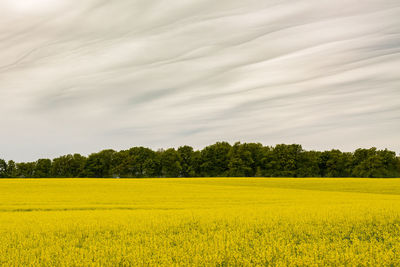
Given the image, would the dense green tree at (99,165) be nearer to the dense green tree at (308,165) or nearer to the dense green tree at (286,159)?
the dense green tree at (286,159)

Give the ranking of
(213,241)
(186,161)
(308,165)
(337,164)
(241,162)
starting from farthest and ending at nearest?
(186,161) < (337,164) < (308,165) < (241,162) < (213,241)

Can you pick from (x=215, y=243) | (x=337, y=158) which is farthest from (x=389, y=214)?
(x=337, y=158)

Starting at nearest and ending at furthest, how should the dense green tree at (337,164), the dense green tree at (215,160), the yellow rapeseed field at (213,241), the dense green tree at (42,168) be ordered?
the yellow rapeseed field at (213,241), the dense green tree at (337,164), the dense green tree at (215,160), the dense green tree at (42,168)

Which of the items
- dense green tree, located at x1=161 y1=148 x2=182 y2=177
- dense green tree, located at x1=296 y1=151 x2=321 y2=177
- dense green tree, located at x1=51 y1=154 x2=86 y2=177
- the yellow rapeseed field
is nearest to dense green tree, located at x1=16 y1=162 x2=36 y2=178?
dense green tree, located at x1=51 y1=154 x2=86 y2=177

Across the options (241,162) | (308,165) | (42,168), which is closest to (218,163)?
(241,162)

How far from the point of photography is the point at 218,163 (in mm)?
99062

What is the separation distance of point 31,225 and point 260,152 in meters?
89.2

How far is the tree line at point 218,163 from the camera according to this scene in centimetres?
9056

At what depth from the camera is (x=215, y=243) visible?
30.7 ft

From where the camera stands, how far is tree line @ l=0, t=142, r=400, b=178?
3565 inches

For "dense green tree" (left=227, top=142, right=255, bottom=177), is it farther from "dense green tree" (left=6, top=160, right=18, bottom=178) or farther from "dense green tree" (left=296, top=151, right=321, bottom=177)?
"dense green tree" (left=6, top=160, right=18, bottom=178)

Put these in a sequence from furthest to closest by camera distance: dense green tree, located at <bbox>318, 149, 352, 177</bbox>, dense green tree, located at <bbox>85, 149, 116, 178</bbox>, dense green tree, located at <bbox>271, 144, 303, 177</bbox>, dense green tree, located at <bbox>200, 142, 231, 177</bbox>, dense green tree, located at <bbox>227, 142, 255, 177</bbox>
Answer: dense green tree, located at <bbox>85, 149, 116, 178</bbox> → dense green tree, located at <bbox>200, 142, 231, 177</bbox> → dense green tree, located at <bbox>318, 149, 352, 177</bbox> → dense green tree, located at <bbox>227, 142, 255, 177</bbox> → dense green tree, located at <bbox>271, 144, 303, 177</bbox>

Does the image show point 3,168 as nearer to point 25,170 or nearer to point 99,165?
point 25,170

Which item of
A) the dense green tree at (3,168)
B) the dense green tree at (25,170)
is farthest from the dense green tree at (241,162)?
the dense green tree at (3,168)
